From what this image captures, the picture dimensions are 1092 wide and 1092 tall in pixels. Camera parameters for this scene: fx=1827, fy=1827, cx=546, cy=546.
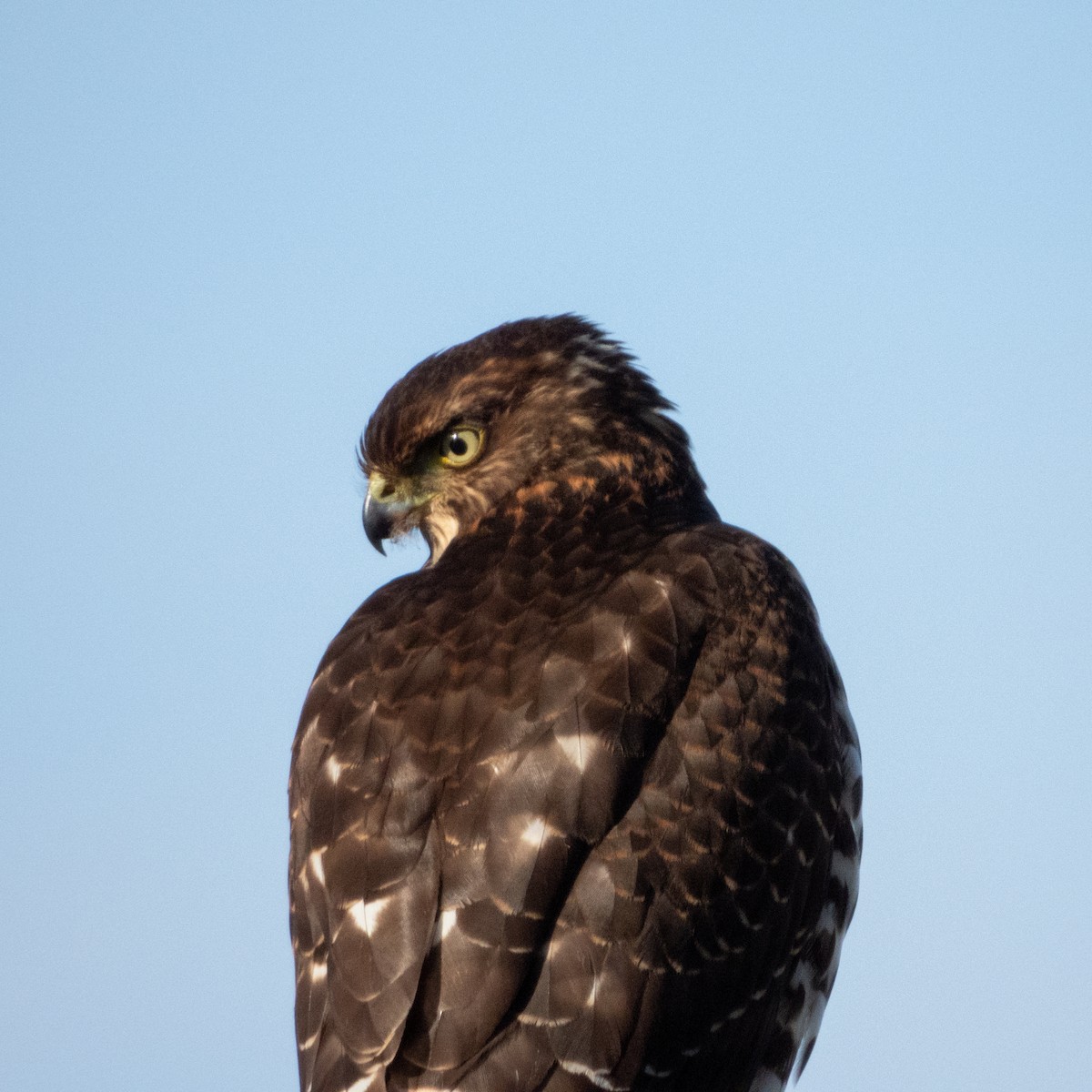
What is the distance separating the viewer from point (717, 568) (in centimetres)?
582

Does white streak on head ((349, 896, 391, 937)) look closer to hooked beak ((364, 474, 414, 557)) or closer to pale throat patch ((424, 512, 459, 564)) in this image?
pale throat patch ((424, 512, 459, 564))

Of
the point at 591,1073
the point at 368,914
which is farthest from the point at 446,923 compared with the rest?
the point at 591,1073

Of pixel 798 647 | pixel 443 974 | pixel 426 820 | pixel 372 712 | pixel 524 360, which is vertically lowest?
pixel 443 974

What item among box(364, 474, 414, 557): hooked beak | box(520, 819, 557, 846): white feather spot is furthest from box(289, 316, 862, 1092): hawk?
box(364, 474, 414, 557): hooked beak

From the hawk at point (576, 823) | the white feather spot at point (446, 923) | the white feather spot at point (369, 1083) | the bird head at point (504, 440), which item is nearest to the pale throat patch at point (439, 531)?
the bird head at point (504, 440)

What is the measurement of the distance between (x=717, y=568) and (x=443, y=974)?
5.44 ft

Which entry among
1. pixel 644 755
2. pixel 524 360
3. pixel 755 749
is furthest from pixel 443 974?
pixel 524 360

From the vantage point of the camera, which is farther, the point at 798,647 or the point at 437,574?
the point at 437,574

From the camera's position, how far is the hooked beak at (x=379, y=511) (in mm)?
7059

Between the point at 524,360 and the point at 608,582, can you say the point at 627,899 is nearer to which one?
the point at 608,582

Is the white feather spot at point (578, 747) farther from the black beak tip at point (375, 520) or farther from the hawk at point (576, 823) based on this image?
the black beak tip at point (375, 520)

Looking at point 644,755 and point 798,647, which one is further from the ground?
point 798,647

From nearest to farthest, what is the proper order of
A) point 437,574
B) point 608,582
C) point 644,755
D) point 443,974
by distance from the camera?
point 443,974 < point 644,755 < point 608,582 < point 437,574

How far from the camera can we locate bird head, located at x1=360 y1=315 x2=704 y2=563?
6789mm
